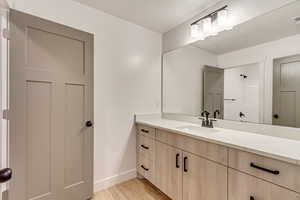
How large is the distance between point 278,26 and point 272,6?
0.19 m

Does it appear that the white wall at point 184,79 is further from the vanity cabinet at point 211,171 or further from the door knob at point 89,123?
the door knob at point 89,123

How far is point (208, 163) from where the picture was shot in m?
1.34

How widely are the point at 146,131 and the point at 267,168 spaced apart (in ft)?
4.73

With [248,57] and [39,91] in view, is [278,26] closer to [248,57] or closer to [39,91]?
[248,57]

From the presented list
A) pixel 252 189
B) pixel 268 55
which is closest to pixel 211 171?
pixel 252 189

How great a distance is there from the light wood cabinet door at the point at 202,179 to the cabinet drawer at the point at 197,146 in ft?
0.16

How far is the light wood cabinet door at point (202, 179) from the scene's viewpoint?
125cm

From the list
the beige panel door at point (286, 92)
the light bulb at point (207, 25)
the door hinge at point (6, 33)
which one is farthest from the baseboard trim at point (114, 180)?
the light bulb at point (207, 25)

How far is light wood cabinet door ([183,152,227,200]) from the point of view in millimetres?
1250

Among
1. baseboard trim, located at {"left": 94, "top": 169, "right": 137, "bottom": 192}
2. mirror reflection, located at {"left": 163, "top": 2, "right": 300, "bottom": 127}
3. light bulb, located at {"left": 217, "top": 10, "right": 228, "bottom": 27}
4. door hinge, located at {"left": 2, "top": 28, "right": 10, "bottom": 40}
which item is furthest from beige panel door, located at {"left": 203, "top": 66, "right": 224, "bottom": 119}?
door hinge, located at {"left": 2, "top": 28, "right": 10, "bottom": 40}

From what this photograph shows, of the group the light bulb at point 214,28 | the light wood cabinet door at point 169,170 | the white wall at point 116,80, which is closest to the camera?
the light wood cabinet door at point 169,170

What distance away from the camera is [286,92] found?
143 cm

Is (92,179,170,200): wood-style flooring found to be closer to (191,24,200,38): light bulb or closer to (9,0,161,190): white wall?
(9,0,161,190): white wall

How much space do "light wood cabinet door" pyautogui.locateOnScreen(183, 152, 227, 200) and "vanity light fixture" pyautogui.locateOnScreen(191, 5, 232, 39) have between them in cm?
149
